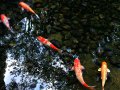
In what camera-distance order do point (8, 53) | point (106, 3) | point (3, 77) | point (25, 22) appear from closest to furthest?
point (3, 77), point (8, 53), point (25, 22), point (106, 3)

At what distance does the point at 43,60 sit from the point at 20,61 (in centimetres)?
61

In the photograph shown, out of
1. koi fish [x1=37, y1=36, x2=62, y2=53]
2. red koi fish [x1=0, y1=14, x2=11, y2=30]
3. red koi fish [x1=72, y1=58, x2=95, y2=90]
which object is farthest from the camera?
red koi fish [x1=0, y1=14, x2=11, y2=30]

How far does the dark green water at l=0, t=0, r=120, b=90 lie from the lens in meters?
8.15

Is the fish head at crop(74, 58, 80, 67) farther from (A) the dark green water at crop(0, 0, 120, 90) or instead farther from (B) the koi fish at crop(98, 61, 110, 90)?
(B) the koi fish at crop(98, 61, 110, 90)

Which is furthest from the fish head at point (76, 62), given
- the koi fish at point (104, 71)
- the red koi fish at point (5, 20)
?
the red koi fish at point (5, 20)

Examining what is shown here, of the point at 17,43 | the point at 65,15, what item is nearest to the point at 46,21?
the point at 65,15

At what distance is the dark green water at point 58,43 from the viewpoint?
26.7 ft

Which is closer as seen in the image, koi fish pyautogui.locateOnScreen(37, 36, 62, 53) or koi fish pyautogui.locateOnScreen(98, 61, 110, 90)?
koi fish pyautogui.locateOnScreen(98, 61, 110, 90)

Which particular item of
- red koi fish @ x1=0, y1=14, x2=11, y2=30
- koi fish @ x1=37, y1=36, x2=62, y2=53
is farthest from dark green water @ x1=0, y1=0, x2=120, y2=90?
red koi fish @ x1=0, y1=14, x2=11, y2=30

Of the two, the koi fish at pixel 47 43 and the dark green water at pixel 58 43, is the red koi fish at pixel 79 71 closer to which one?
the dark green water at pixel 58 43

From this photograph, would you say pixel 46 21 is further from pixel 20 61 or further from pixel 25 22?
pixel 20 61

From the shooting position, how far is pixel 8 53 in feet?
28.6

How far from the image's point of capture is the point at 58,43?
8914 mm

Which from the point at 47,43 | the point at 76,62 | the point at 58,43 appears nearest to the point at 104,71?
the point at 76,62
